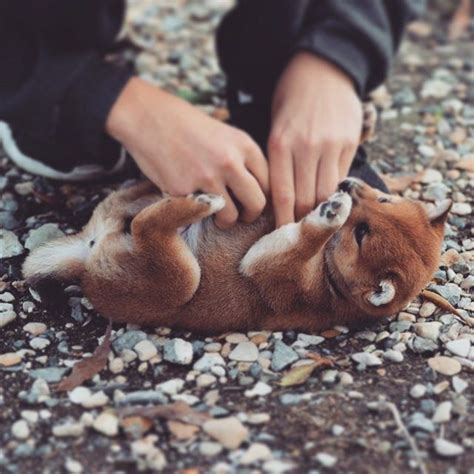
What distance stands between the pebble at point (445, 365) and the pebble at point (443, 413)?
165 millimetres

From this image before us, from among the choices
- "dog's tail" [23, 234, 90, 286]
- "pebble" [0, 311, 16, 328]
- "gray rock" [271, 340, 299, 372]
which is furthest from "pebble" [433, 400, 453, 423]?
"pebble" [0, 311, 16, 328]

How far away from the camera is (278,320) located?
2797mm

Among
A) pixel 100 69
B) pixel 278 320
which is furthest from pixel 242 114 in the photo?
pixel 278 320

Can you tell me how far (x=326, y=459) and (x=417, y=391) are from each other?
42 cm

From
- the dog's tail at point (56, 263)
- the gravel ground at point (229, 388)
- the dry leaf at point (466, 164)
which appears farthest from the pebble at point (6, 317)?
the dry leaf at point (466, 164)

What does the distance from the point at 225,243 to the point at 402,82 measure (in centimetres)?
213

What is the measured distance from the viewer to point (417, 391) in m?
2.53

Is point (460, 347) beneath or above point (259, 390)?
above

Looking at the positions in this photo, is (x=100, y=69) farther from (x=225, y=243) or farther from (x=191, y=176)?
(x=225, y=243)

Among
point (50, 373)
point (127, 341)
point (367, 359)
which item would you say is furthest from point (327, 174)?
point (50, 373)

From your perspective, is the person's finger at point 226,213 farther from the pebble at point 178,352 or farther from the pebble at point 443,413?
the pebble at point 443,413

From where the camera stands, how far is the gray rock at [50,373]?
260 centimetres

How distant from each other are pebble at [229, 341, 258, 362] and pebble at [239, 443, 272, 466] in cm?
42

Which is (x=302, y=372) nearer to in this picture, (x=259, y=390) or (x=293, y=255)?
(x=259, y=390)
